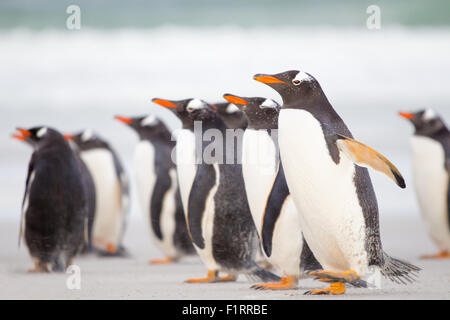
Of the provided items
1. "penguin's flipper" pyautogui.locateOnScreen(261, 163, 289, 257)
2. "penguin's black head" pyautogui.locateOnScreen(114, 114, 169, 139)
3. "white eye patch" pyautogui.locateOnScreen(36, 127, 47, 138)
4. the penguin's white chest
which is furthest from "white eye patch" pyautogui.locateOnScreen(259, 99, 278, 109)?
"penguin's black head" pyautogui.locateOnScreen(114, 114, 169, 139)

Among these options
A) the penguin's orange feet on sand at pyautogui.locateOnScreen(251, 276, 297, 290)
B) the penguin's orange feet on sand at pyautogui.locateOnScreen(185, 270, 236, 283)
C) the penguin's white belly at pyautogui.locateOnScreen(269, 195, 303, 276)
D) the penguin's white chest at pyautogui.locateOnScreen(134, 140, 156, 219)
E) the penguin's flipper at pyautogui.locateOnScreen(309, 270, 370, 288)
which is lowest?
the penguin's orange feet on sand at pyautogui.locateOnScreen(185, 270, 236, 283)

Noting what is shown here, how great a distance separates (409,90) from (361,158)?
12.0 m

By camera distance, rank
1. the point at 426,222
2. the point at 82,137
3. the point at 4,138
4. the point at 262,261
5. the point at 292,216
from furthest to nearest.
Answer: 1. the point at 4,138
2. the point at 82,137
3. the point at 426,222
4. the point at 262,261
5. the point at 292,216

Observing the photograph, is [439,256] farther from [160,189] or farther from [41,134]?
[41,134]

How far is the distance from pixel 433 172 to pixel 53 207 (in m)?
3.05

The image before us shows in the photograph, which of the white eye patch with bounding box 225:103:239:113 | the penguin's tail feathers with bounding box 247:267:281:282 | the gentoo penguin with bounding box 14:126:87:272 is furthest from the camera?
the white eye patch with bounding box 225:103:239:113

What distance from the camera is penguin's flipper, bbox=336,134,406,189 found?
327cm

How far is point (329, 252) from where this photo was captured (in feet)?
11.4

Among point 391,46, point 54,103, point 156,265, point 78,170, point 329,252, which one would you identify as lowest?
point 156,265

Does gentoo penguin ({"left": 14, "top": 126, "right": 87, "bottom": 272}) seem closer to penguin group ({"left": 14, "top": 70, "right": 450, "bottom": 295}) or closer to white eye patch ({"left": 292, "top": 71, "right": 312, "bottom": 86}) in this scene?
penguin group ({"left": 14, "top": 70, "right": 450, "bottom": 295})

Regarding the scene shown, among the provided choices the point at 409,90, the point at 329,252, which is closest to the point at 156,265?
the point at 329,252

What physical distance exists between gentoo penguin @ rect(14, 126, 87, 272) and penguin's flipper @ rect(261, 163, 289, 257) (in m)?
1.55

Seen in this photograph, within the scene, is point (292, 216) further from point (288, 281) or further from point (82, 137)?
point (82, 137)
